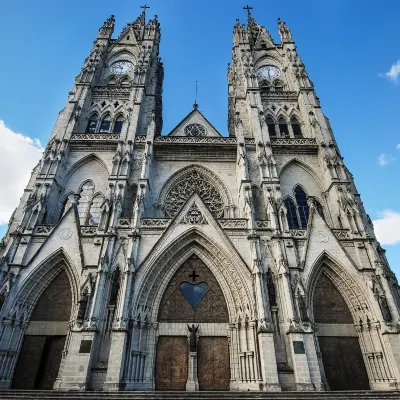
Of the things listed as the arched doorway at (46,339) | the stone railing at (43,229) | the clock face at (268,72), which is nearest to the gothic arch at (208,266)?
the arched doorway at (46,339)

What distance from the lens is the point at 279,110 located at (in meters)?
23.5

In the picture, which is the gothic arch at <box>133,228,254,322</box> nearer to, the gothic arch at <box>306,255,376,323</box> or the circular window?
the gothic arch at <box>306,255,376,323</box>

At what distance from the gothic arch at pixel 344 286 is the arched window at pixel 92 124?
1766 cm

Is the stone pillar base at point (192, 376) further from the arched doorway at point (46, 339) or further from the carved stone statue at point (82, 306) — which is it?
the arched doorway at point (46, 339)

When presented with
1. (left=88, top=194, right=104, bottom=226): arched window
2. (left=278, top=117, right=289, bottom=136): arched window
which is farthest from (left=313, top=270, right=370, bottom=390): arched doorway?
(left=88, top=194, right=104, bottom=226): arched window

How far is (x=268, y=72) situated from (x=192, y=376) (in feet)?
82.2

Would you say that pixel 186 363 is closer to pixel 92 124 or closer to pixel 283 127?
pixel 283 127

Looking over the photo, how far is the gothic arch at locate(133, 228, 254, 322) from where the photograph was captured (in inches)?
539

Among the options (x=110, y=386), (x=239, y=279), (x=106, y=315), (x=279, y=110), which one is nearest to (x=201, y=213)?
(x=239, y=279)

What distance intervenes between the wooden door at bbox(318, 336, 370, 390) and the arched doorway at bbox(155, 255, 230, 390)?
4.39 m

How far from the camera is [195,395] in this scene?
1006 cm

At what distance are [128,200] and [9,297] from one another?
7.56 meters

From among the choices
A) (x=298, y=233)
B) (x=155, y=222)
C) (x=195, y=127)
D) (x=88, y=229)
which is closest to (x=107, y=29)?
(x=195, y=127)

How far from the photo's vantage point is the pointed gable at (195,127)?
2309 cm
